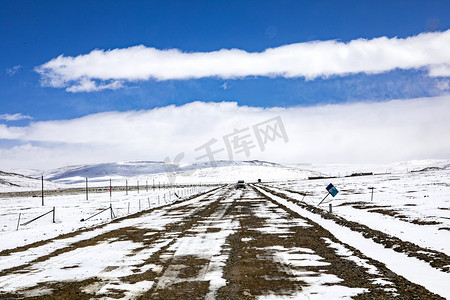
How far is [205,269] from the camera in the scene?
10.2m

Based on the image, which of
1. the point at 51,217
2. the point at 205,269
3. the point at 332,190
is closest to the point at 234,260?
the point at 205,269

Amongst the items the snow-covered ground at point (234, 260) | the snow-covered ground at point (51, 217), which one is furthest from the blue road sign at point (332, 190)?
the snow-covered ground at point (51, 217)

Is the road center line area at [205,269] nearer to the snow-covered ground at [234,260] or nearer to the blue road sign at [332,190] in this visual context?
the snow-covered ground at [234,260]

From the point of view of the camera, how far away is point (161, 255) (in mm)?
12344

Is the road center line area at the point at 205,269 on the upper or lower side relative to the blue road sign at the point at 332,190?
lower

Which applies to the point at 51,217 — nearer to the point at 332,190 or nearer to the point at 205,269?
the point at 332,190

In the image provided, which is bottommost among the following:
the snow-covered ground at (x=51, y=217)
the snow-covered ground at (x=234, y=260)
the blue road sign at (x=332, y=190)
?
the snow-covered ground at (x=51, y=217)

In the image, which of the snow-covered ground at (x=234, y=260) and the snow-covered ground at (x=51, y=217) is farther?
the snow-covered ground at (x=51, y=217)

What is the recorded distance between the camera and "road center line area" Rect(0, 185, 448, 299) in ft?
26.2

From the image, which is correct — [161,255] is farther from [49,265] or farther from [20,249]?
[20,249]

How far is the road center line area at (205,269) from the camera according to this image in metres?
8.00

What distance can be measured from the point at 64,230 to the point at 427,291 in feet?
61.4

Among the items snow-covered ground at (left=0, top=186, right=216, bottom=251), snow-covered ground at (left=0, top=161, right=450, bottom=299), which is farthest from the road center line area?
snow-covered ground at (left=0, top=186, right=216, bottom=251)

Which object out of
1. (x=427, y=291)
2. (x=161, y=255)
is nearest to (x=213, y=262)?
(x=161, y=255)
